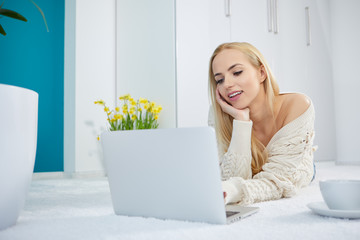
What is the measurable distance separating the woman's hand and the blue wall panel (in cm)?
160

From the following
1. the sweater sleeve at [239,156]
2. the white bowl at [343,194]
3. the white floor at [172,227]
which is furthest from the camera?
the sweater sleeve at [239,156]

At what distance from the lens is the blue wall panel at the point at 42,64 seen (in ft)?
8.36

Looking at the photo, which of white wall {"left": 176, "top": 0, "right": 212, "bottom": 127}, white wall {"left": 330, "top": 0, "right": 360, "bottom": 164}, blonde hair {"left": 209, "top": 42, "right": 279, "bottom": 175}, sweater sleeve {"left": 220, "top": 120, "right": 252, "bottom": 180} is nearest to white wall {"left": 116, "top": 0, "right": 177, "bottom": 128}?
white wall {"left": 176, "top": 0, "right": 212, "bottom": 127}

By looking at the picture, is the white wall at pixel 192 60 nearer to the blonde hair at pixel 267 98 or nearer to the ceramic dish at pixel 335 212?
the blonde hair at pixel 267 98

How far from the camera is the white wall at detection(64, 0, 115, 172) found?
8.75 feet

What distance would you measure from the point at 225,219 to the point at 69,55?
2245mm

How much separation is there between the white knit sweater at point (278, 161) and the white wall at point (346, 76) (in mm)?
2720

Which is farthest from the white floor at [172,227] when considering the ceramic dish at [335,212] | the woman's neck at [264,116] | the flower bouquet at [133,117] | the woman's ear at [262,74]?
the flower bouquet at [133,117]

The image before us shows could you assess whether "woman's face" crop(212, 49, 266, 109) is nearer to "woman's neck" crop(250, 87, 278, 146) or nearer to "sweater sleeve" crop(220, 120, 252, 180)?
"woman's neck" crop(250, 87, 278, 146)

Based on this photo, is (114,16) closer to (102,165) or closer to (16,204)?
(102,165)

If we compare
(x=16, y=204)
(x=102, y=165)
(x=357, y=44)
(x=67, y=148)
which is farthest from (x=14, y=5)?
(x=357, y=44)

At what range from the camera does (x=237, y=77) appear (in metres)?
1.44

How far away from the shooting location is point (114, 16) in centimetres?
294

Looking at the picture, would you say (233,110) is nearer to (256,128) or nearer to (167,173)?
(256,128)
